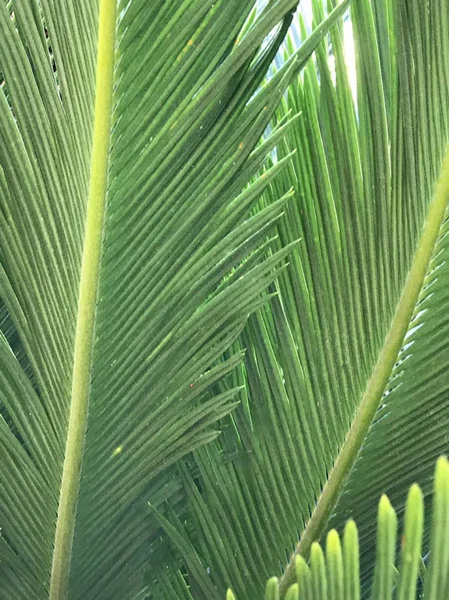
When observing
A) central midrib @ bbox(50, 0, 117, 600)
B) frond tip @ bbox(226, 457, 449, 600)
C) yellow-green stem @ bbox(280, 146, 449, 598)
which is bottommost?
frond tip @ bbox(226, 457, 449, 600)

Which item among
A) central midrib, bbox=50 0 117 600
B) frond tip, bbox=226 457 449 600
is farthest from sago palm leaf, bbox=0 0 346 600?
frond tip, bbox=226 457 449 600

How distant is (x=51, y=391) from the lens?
2.01ft

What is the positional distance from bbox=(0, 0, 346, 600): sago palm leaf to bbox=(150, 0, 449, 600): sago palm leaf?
0.05m

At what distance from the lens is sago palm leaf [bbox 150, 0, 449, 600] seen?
563 mm

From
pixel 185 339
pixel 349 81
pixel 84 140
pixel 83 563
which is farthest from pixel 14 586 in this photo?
pixel 349 81

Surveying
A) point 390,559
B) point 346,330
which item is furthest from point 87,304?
point 390,559

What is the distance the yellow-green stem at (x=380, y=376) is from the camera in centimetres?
58

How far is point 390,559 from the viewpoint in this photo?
1.05 feet

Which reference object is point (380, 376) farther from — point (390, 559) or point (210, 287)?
point (390, 559)

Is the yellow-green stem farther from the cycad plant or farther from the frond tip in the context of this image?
the frond tip

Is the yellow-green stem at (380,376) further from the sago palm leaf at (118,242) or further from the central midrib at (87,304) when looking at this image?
the central midrib at (87,304)

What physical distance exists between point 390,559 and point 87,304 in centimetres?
36

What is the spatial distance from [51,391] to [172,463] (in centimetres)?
14

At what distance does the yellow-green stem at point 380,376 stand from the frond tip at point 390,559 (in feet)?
0.90
